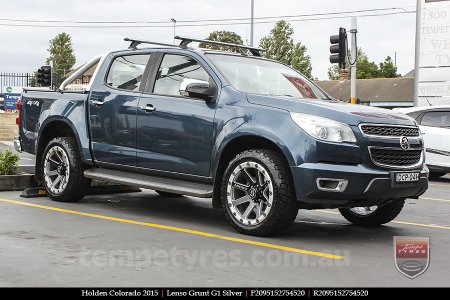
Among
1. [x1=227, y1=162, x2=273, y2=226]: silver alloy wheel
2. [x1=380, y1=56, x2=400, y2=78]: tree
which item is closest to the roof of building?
[x1=380, y1=56, x2=400, y2=78]: tree

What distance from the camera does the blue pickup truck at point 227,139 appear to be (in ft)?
19.8

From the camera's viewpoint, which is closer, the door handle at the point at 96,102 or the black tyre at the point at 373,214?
the black tyre at the point at 373,214

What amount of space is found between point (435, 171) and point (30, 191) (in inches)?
339

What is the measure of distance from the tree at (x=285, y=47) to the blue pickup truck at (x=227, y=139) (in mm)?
58410

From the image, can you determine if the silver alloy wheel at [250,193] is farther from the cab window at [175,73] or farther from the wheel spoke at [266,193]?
the cab window at [175,73]

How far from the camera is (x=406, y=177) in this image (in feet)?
20.4

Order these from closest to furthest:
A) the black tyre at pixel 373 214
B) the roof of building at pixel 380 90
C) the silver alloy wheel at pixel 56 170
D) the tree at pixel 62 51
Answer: the black tyre at pixel 373 214
the silver alloy wheel at pixel 56 170
the roof of building at pixel 380 90
the tree at pixel 62 51

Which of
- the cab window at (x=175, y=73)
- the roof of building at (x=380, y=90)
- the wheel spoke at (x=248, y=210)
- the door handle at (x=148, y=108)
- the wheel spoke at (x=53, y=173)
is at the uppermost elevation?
the roof of building at (x=380, y=90)

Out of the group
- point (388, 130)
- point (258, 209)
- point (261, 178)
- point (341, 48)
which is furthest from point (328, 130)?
point (341, 48)

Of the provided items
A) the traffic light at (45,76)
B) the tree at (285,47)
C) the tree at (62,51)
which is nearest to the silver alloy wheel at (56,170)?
the traffic light at (45,76)

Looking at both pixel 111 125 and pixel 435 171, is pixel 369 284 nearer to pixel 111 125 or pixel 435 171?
pixel 111 125

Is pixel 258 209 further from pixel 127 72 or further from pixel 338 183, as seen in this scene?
pixel 127 72

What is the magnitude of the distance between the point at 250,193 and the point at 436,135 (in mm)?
8541

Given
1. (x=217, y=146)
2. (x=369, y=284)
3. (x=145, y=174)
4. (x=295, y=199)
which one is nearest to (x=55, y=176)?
(x=145, y=174)
